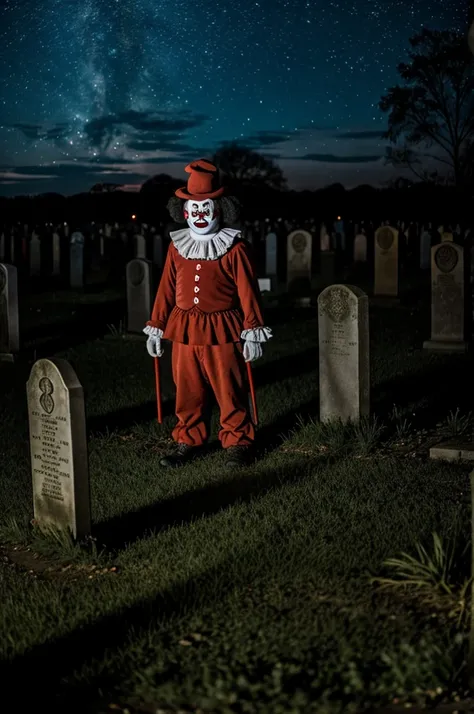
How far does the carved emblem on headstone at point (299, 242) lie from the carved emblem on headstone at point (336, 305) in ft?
38.5

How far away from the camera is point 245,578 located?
215 inches

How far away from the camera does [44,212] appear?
73.2 meters

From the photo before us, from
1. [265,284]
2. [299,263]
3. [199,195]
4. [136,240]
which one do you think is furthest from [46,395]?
[136,240]

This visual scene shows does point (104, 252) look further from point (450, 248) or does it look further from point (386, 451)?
point (386, 451)

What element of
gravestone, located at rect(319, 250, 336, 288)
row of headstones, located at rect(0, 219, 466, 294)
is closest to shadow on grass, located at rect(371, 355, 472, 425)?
row of headstones, located at rect(0, 219, 466, 294)

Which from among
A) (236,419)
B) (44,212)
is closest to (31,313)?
(236,419)

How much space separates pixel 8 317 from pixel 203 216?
6539mm

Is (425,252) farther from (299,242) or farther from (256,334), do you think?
(256,334)

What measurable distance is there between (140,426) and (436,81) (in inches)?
1326

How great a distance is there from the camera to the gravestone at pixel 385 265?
18922 millimetres

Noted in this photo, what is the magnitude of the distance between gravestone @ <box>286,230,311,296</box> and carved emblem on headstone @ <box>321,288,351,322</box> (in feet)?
37.2

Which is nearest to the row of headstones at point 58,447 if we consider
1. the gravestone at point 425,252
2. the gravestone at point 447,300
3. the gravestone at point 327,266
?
the gravestone at point 447,300

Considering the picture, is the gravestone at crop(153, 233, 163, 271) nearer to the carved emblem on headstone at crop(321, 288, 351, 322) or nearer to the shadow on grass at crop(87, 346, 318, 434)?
the shadow on grass at crop(87, 346, 318, 434)

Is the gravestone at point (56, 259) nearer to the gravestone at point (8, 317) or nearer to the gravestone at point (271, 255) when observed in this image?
the gravestone at point (271, 255)
